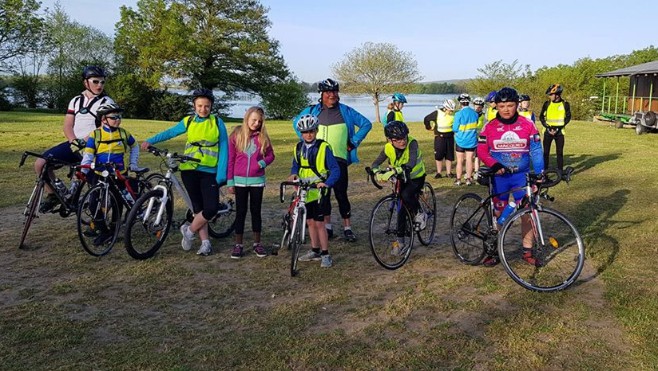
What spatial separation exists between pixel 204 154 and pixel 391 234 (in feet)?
7.46

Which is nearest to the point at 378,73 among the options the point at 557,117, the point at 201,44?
the point at 201,44

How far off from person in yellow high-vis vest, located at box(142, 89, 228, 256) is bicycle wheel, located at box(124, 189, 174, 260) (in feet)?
1.23

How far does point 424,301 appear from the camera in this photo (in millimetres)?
4695

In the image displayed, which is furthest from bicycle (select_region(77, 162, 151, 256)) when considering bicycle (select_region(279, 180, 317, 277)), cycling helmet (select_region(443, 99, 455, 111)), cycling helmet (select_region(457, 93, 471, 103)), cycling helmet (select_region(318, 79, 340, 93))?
cycling helmet (select_region(443, 99, 455, 111))

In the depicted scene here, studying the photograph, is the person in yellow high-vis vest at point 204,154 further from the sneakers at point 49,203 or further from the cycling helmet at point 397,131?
the cycling helmet at point 397,131

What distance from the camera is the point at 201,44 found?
147 feet

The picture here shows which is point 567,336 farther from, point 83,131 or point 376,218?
point 83,131

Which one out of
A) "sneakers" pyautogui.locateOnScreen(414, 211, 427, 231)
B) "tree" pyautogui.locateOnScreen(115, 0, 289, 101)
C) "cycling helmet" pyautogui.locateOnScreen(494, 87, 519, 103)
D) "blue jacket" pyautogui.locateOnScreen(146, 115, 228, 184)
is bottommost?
"sneakers" pyautogui.locateOnScreen(414, 211, 427, 231)

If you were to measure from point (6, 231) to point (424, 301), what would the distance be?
224 inches

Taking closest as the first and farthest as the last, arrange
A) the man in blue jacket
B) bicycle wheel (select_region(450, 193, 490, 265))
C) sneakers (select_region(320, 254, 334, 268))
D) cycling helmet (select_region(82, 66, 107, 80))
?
bicycle wheel (select_region(450, 193, 490, 265)) → sneakers (select_region(320, 254, 334, 268)) → cycling helmet (select_region(82, 66, 107, 80)) → the man in blue jacket

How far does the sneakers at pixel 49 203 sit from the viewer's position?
21.6 feet

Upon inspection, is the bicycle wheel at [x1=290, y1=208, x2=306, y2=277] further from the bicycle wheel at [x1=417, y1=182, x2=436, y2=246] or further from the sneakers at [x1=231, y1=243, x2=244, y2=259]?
the bicycle wheel at [x1=417, y1=182, x2=436, y2=246]

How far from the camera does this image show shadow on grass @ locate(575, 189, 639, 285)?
5902mm

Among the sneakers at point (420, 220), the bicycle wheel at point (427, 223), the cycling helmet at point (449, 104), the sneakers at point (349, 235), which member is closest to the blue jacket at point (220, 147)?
the sneakers at point (349, 235)
